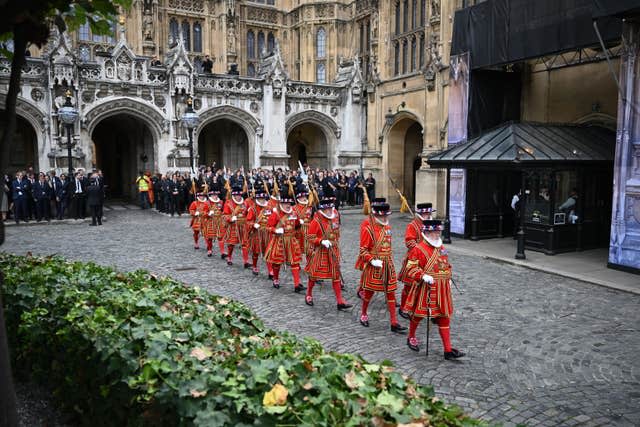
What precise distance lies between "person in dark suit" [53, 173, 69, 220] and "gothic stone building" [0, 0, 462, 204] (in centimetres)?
222

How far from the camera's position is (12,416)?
12.1 feet

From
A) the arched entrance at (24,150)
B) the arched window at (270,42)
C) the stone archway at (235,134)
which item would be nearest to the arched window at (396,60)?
the stone archway at (235,134)

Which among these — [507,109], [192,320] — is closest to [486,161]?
[507,109]

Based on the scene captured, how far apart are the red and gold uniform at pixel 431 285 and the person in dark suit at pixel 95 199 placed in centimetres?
1589

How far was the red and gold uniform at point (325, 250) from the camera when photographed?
8.59 metres

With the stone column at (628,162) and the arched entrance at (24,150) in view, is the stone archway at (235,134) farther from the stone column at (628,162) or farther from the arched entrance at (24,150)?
the stone column at (628,162)

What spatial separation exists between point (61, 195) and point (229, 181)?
6.69 metres

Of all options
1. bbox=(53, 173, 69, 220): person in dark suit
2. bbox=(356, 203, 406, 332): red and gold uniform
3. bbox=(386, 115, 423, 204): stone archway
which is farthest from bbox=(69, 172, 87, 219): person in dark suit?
bbox=(356, 203, 406, 332): red and gold uniform

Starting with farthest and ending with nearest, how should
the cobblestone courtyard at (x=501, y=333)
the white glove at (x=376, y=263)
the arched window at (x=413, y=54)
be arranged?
the arched window at (x=413, y=54)
the white glove at (x=376, y=263)
the cobblestone courtyard at (x=501, y=333)

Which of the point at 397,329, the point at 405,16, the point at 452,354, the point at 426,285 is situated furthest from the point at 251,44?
the point at 452,354

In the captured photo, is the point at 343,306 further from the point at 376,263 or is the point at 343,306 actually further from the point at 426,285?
the point at 426,285

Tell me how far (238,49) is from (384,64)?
11.8 metres

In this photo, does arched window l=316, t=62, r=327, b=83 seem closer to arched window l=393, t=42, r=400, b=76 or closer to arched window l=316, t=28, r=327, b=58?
arched window l=316, t=28, r=327, b=58

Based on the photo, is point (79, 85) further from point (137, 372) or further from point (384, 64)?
point (137, 372)
